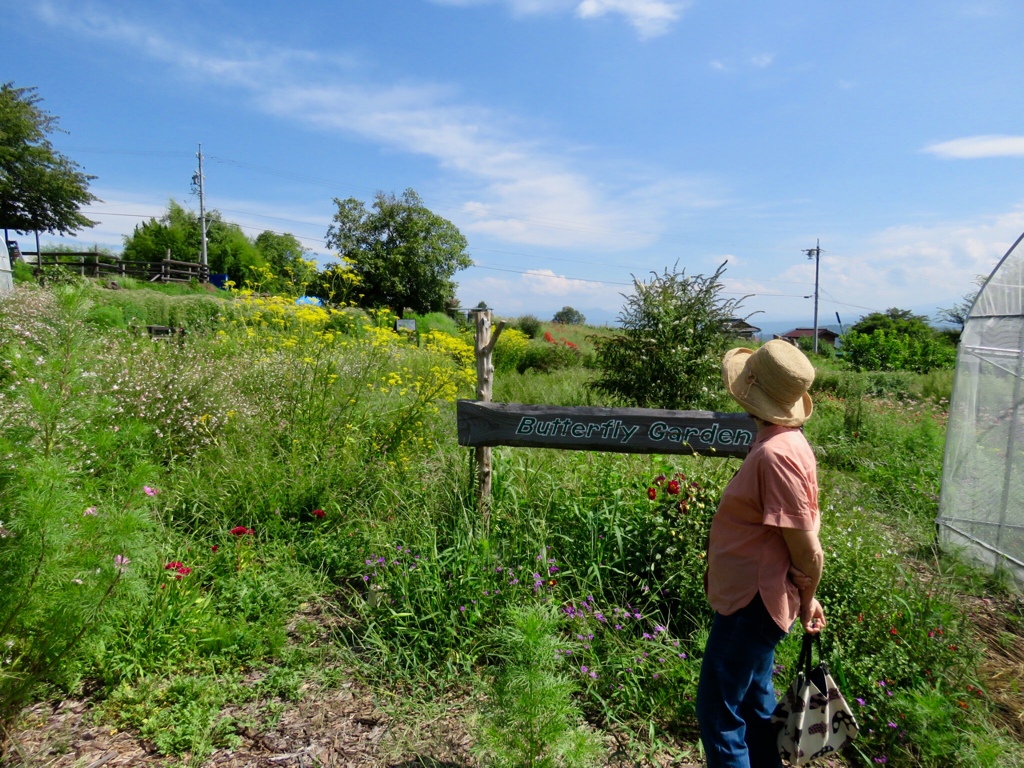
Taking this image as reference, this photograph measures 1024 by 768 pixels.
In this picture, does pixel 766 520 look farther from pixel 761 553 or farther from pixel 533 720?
pixel 533 720

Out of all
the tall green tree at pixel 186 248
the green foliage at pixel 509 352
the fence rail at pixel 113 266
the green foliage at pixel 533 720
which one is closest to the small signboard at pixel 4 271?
the green foliage at pixel 509 352

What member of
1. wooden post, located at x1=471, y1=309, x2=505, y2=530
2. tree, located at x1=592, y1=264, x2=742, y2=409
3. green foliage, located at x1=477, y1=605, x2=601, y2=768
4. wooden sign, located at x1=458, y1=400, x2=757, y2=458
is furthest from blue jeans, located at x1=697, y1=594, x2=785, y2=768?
tree, located at x1=592, y1=264, x2=742, y2=409

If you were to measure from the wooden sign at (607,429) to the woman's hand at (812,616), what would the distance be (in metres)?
1.57

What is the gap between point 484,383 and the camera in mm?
4051

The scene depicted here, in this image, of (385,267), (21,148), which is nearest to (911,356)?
(385,267)

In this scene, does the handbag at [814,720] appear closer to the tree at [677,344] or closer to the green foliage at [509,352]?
the tree at [677,344]

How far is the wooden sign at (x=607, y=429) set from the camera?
3664 mm

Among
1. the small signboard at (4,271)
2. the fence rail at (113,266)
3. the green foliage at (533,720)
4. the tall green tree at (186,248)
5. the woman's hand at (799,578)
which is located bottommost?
the green foliage at (533,720)

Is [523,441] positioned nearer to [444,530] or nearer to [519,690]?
[444,530]

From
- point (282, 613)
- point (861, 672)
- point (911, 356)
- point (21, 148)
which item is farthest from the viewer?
point (21, 148)

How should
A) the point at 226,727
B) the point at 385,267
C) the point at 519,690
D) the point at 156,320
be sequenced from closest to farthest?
the point at 519,690, the point at 226,727, the point at 156,320, the point at 385,267

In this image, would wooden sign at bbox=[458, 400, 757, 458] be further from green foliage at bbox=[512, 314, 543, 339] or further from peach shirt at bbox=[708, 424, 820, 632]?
green foliage at bbox=[512, 314, 543, 339]

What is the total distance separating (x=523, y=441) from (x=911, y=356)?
1798 cm

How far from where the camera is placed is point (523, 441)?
3824 millimetres
